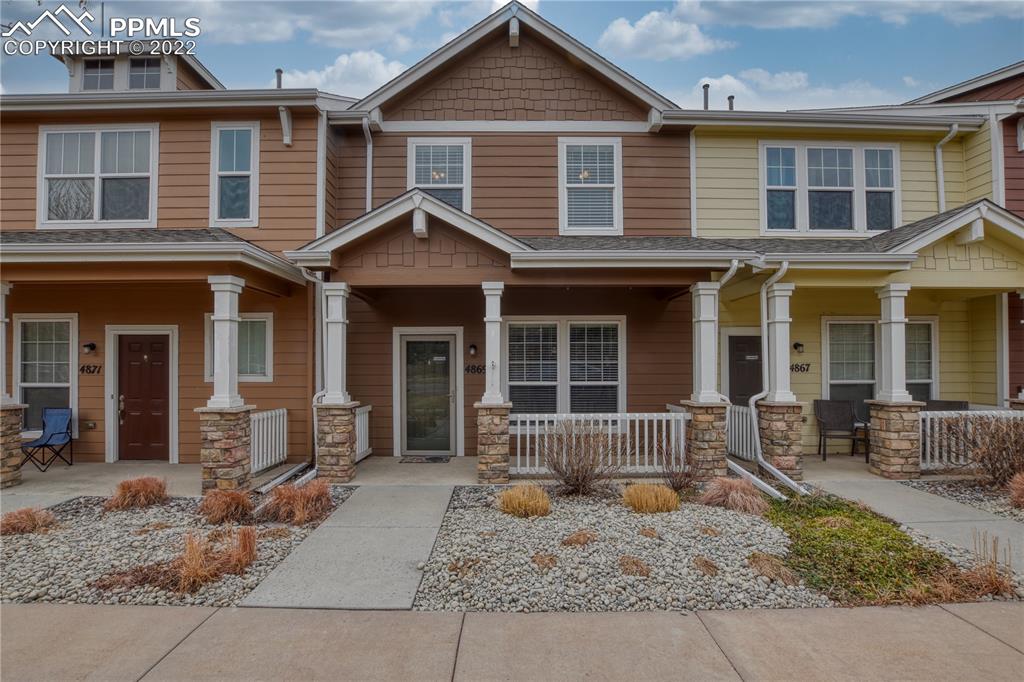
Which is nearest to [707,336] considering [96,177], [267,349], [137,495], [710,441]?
[710,441]

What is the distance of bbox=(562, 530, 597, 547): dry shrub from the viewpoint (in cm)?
452

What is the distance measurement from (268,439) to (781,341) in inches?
290

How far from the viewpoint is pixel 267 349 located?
803 centimetres

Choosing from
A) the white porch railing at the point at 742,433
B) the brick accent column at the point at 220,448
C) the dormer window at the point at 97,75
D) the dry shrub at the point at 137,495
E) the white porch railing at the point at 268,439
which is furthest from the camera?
the dormer window at the point at 97,75

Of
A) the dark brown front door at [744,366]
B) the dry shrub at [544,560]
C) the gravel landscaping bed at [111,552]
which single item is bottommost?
the gravel landscaping bed at [111,552]

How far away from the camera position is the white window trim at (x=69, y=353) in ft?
26.4

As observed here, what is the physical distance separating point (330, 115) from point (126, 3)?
435 cm

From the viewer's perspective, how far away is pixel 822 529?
492cm

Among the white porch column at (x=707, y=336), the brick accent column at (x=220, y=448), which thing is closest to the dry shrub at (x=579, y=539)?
the white porch column at (x=707, y=336)

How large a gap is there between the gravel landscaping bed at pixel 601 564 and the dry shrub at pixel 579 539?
0.19ft

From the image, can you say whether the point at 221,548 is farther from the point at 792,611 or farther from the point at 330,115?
the point at 330,115

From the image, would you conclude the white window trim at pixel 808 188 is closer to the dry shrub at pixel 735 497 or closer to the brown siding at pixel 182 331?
the dry shrub at pixel 735 497

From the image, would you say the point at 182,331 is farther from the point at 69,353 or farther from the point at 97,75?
the point at 97,75

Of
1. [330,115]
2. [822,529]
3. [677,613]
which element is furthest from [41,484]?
[822,529]
